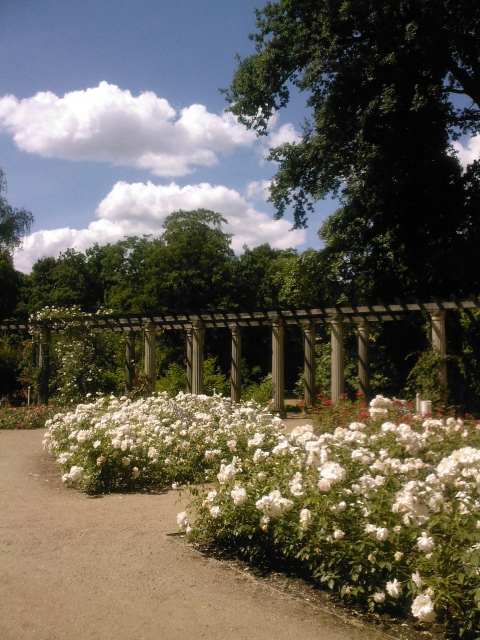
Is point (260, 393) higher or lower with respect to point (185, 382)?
lower

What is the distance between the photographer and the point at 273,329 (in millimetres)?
16250

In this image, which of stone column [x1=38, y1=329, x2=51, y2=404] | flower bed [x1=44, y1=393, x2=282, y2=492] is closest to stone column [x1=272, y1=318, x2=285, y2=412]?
stone column [x1=38, y1=329, x2=51, y2=404]

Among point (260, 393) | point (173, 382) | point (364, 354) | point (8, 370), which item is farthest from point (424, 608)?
point (8, 370)

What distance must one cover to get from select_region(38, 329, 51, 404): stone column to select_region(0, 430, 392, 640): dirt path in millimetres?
11438

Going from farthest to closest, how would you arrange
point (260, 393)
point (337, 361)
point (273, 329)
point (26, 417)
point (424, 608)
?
point (260, 393), point (273, 329), point (337, 361), point (26, 417), point (424, 608)

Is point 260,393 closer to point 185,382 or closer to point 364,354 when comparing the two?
point 185,382

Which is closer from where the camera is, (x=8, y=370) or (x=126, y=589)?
(x=126, y=589)

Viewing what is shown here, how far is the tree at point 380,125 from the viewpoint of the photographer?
16281 millimetres

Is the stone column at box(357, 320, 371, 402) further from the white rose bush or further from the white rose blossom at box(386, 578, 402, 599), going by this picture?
the white rose blossom at box(386, 578, 402, 599)

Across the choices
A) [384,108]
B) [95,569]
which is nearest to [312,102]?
[384,108]

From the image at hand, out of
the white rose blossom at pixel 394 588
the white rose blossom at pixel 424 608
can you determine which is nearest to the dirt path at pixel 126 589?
the white rose blossom at pixel 394 588

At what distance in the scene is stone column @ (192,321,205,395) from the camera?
16.6 metres

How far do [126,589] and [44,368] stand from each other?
1403 cm

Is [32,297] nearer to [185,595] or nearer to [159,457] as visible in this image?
[159,457]
